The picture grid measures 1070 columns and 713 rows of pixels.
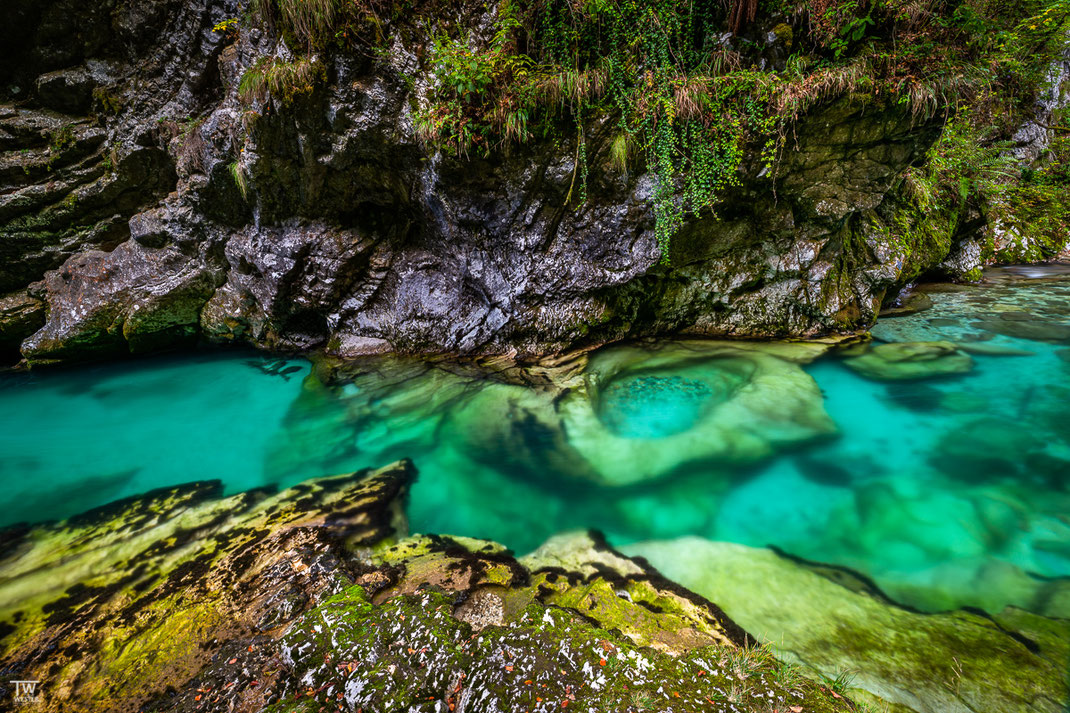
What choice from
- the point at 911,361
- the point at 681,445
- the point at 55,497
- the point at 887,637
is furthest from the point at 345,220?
the point at 911,361

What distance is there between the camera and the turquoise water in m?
3.23

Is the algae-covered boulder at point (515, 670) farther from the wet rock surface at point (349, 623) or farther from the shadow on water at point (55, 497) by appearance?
the shadow on water at point (55, 497)

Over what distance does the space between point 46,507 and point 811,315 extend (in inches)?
379

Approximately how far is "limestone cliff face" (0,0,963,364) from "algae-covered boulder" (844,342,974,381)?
68cm

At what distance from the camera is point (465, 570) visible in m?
2.86

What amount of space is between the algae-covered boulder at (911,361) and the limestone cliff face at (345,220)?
68 cm

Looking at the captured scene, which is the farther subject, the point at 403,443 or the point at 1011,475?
the point at 403,443

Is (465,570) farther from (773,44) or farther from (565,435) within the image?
(773,44)

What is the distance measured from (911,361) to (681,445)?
371 centimetres

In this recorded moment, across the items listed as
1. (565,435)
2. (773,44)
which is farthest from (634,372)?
(773,44)

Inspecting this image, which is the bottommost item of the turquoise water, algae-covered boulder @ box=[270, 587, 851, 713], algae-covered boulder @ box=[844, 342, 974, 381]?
the turquoise water

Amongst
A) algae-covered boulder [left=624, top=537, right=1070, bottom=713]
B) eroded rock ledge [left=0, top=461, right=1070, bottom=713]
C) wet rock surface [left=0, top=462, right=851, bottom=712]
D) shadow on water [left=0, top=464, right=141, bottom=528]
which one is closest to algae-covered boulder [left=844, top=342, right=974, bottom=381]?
eroded rock ledge [left=0, top=461, right=1070, bottom=713]

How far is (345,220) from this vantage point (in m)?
6.75

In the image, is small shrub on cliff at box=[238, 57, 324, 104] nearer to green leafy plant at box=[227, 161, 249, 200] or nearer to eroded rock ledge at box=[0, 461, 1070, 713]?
green leafy plant at box=[227, 161, 249, 200]
